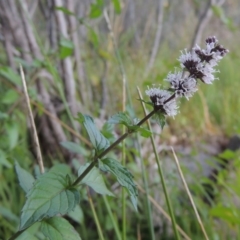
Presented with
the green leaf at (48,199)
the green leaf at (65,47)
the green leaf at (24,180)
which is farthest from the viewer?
the green leaf at (65,47)

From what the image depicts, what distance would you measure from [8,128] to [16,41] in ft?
1.38

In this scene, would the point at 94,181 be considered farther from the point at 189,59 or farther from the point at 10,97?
the point at 10,97

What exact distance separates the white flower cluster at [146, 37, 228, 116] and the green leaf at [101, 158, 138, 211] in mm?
75

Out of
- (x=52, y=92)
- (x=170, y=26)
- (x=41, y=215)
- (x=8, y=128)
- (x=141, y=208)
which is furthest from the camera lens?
(x=170, y=26)

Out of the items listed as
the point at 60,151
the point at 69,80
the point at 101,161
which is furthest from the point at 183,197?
the point at 101,161

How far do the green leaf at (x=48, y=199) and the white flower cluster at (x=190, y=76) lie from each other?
132 millimetres

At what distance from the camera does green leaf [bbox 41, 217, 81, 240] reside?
1.56 feet

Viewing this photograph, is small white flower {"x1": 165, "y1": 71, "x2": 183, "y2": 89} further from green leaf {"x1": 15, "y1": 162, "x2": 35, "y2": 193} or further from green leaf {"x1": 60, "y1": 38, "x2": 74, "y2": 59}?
green leaf {"x1": 60, "y1": 38, "x2": 74, "y2": 59}

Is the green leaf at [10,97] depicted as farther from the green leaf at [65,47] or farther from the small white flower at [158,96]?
the small white flower at [158,96]

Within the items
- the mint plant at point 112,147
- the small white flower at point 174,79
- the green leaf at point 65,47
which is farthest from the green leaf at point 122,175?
the green leaf at point 65,47

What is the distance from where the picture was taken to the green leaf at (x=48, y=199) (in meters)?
0.44

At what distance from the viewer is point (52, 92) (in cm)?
153

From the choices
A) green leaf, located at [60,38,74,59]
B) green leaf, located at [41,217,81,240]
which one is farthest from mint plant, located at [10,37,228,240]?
green leaf, located at [60,38,74,59]

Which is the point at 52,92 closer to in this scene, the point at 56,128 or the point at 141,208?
the point at 56,128
